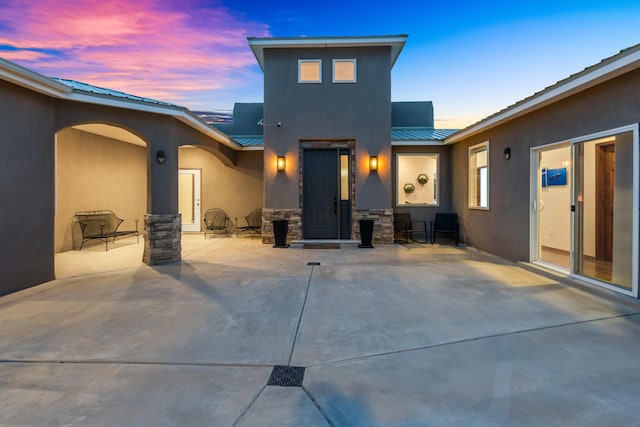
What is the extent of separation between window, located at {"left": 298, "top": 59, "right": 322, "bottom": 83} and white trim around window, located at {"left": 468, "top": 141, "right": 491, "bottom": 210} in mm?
4234

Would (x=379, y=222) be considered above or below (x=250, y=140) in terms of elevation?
below

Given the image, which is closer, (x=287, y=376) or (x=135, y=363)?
(x=287, y=376)

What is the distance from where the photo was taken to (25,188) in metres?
4.59

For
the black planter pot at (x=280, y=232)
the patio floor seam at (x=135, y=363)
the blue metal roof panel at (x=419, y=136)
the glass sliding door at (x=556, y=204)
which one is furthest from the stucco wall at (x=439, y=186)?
the patio floor seam at (x=135, y=363)

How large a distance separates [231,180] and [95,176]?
359cm

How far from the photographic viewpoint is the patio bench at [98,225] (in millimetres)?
7824

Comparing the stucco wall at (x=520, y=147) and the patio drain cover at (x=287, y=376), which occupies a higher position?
the stucco wall at (x=520, y=147)

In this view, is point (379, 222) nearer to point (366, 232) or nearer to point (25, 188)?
point (366, 232)

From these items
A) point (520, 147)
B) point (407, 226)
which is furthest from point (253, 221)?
point (520, 147)

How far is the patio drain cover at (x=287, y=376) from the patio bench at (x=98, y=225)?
6.92 metres

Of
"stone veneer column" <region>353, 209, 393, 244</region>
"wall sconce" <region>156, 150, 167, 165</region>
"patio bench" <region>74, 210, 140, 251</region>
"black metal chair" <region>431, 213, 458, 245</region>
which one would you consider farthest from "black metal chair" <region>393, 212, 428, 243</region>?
"patio bench" <region>74, 210, 140, 251</region>

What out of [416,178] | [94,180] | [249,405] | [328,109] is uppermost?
[328,109]

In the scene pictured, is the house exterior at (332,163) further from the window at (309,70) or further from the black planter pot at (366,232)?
the black planter pot at (366,232)

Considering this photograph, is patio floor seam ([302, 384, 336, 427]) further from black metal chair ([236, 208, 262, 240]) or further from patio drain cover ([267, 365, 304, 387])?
black metal chair ([236, 208, 262, 240])
